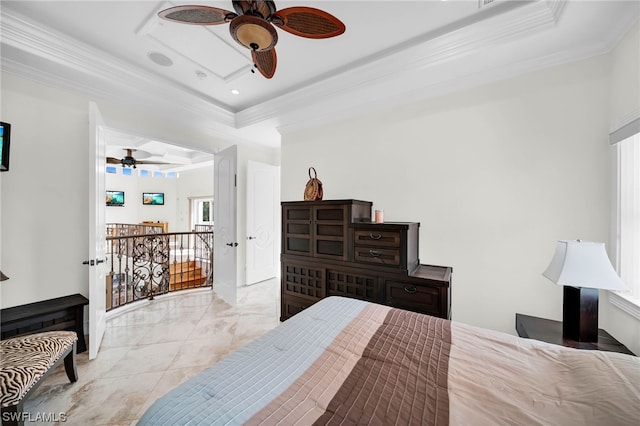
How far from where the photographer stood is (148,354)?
2.35 metres

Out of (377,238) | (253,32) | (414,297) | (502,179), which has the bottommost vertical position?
(414,297)

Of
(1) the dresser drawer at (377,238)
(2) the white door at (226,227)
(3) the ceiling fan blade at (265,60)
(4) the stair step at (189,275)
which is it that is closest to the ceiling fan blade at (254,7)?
(3) the ceiling fan blade at (265,60)

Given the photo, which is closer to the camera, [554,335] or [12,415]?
[12,415]

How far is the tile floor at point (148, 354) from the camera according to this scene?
171 centimetres

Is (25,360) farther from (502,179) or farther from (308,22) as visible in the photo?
(502,179)

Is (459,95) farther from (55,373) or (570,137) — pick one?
(55,373)

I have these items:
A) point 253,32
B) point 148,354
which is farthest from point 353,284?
point 253,32

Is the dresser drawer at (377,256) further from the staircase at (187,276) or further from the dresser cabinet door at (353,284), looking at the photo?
the staircase at (187,276)

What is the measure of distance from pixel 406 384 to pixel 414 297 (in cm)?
137

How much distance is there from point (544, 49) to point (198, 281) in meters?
6.96

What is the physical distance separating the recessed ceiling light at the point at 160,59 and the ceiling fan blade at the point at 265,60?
1.32m

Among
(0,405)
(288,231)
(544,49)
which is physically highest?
(544,49)

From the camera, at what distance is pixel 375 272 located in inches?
93.2

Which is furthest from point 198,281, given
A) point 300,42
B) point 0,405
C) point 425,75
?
point 425,75
